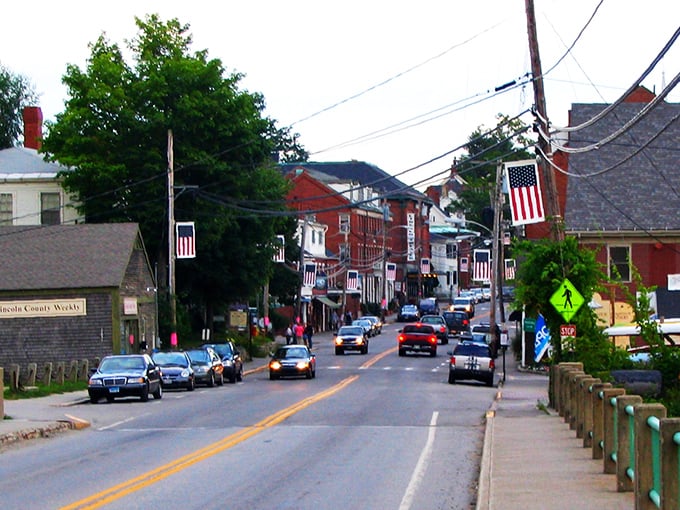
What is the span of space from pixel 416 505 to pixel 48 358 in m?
35.7

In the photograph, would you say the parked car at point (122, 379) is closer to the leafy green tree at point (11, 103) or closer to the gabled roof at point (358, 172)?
the leafy green tree at point (11, 103)

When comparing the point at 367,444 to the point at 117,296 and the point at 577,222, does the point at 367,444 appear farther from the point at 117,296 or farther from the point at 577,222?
the point at 577,222

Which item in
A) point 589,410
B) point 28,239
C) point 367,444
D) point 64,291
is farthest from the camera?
point 28,239

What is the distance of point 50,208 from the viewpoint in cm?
6512

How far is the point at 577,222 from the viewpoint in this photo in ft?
177

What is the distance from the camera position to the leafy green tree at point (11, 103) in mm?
89188

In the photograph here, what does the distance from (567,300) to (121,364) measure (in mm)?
13521

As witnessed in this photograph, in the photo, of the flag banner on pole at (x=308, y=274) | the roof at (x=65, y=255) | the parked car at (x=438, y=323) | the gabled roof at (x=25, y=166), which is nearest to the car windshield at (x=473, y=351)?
Answer: the roof at (x=65, y=255)

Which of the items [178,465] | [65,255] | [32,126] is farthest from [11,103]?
[178,465]

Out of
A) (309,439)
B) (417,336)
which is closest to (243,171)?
(417,336)

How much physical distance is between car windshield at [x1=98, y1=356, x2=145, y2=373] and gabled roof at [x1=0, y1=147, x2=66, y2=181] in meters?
31.4

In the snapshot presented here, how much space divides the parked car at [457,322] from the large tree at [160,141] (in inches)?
1222

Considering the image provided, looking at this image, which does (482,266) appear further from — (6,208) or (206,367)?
(206,367)

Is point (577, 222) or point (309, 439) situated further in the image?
point (577, 222)
